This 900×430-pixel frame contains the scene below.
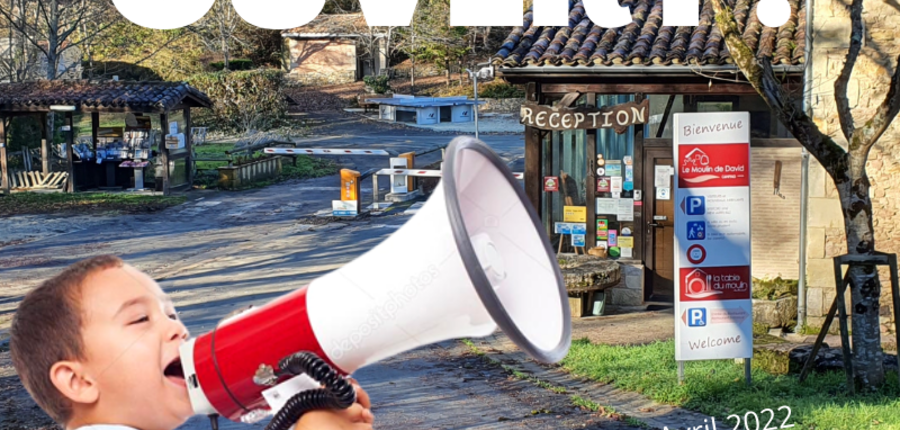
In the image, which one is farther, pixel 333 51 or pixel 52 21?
pixel 333 51

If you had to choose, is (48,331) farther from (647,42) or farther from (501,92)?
(501,92)

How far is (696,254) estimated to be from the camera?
9031mm

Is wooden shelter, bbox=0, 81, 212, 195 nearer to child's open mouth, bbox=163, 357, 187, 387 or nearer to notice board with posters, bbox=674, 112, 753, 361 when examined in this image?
notice board with posters, bbox=674, 112, 753, 361

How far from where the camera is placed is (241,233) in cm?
1833

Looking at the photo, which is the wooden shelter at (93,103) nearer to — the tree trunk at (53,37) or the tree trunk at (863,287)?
the tree trunk at (53,37)

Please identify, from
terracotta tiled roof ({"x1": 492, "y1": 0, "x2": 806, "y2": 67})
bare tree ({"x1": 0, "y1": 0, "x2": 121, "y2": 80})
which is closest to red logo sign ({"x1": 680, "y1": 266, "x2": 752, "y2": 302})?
terracotta tiled roof ({"x1": 492, "y1": 0, "x2": 806, "y2": 67})

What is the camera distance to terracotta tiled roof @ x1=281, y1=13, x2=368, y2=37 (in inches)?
2009

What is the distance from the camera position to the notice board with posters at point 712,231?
29.3 feet

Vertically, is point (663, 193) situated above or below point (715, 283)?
above

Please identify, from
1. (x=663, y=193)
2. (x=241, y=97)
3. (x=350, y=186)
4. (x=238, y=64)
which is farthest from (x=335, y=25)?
(x=663, y=193)

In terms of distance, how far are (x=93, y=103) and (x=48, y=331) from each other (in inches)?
878

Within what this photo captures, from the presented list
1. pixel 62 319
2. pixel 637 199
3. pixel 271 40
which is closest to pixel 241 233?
pixel 637 199

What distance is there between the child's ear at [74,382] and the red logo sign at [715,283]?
7.61m

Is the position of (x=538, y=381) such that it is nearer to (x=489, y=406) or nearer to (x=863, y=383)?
(x=489, y=406)
